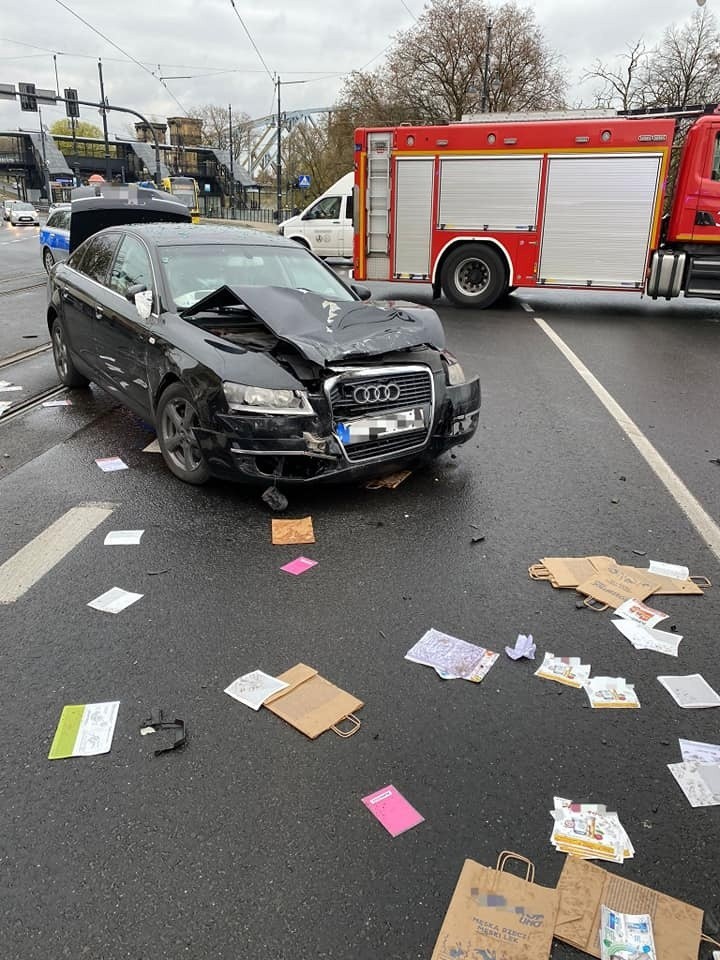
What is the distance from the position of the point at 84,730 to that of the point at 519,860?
1.59m

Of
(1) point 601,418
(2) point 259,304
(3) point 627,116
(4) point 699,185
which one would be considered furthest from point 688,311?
(2) point 259,304

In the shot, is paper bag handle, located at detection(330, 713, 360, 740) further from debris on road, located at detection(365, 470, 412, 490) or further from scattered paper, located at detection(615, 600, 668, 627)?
debris on road, located at detection(365, 470, 412, 490)

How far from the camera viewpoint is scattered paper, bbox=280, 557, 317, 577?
12.9 ft

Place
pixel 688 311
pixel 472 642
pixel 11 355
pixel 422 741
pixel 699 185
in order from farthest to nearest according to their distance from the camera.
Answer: pixel 688 311
pixel 699 185
pixel 11 355
pixel 472 642
pixel 422 741

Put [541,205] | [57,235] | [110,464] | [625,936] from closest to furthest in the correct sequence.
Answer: [625,936] < [110,464] < [541,205] < [57,235]

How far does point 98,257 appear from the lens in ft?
21.8

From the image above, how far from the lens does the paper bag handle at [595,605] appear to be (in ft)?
11.9

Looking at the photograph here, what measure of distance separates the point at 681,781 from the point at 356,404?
2.73 m

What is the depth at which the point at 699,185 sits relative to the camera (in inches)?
472

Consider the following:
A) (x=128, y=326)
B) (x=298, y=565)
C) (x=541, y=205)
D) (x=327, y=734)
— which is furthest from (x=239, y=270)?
(x=541, y=205)

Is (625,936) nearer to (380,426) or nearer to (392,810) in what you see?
(392,810)

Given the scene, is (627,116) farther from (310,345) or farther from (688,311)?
(310,345)

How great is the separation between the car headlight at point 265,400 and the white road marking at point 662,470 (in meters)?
2.50

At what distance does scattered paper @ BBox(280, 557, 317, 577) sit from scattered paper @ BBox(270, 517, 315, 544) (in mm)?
240
